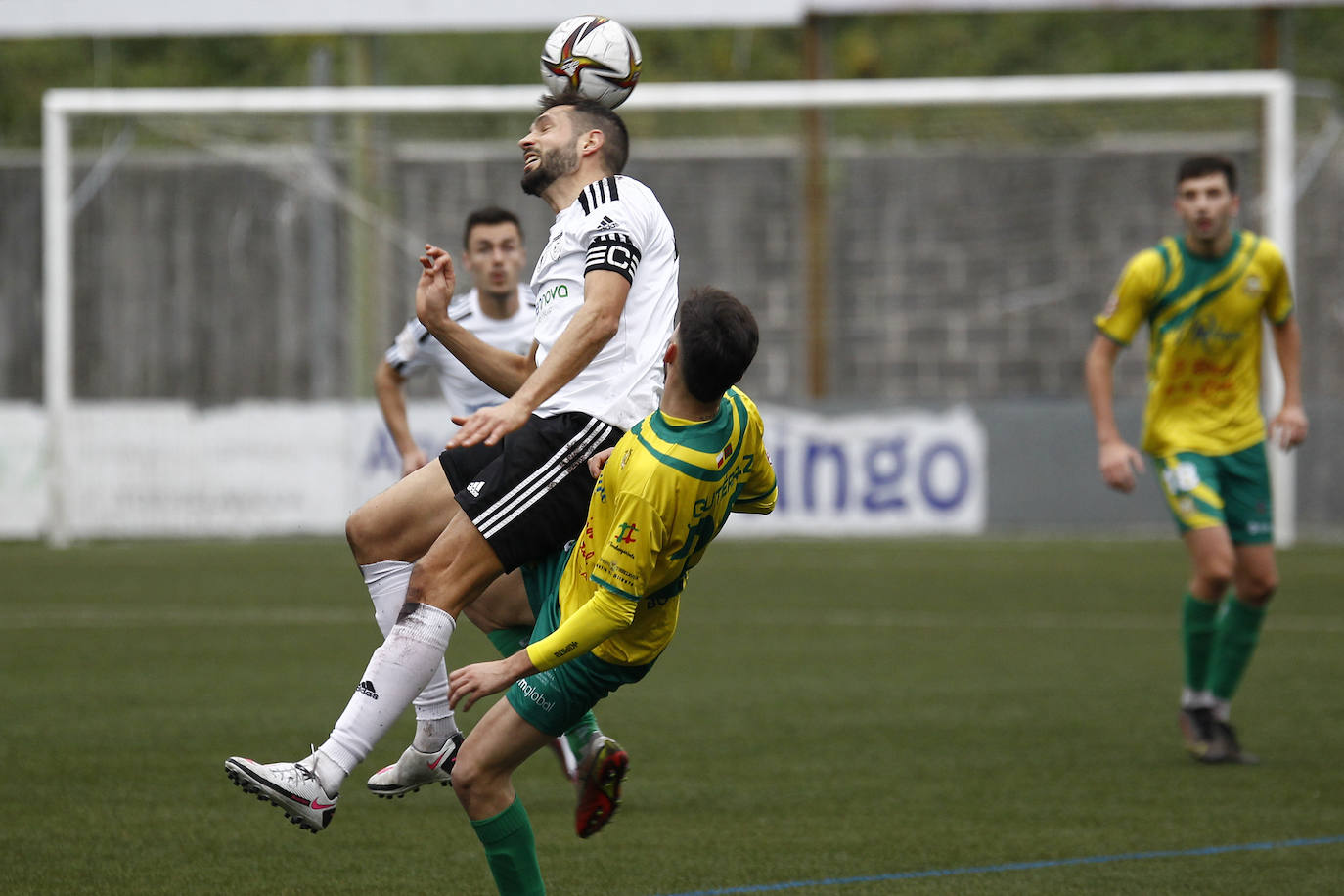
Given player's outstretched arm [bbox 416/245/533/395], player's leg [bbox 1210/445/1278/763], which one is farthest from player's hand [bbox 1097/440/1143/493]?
player's outstretched arm [bbox 416/245/533/395]

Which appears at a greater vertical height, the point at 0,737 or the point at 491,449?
the point at 491,449

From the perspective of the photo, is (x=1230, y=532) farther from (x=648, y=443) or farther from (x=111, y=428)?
(x=111, y=428)

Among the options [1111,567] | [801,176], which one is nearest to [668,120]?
[801,176]

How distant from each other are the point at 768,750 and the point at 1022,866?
6.49 feet

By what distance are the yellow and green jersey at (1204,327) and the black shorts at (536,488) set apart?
3318mm

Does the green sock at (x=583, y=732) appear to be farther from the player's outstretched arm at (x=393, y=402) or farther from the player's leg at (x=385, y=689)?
the player's outstretched arm at (x=393, y=402)

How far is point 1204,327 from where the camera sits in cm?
718

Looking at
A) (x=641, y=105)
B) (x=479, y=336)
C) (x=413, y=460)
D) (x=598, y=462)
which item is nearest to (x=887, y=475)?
(x=641, y=105)

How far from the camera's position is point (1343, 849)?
5.32 meters

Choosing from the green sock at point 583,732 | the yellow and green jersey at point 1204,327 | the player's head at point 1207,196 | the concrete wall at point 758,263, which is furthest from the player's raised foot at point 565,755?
the concrete wall at point 758,263

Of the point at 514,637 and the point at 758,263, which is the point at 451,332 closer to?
the point at 514,637

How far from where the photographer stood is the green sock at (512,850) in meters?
4.27

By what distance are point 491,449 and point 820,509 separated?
10.6 metres

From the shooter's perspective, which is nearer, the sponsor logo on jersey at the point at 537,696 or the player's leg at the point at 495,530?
the sponsor logo on jersey at the point at 537,696
